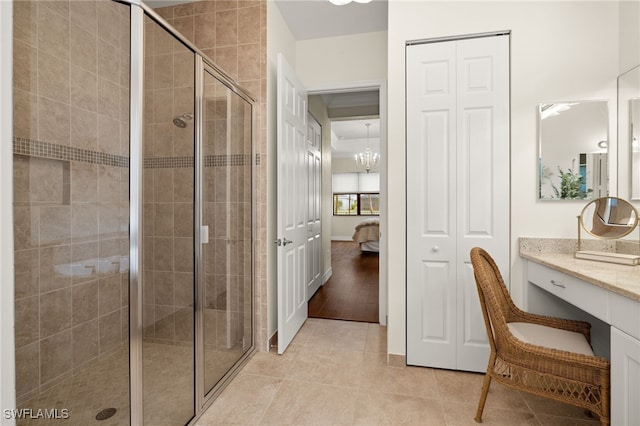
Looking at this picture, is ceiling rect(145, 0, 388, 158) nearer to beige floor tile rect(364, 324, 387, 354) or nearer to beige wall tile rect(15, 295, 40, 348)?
beige wall tile rect(15, 295, 40, 348)

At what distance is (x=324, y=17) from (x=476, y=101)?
1630mm

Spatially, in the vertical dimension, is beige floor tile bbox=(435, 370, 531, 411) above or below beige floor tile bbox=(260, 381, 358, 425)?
above

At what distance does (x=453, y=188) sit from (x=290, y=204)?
1.27m

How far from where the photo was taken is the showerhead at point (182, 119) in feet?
5.32

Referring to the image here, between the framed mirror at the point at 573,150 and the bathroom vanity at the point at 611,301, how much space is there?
433 mm

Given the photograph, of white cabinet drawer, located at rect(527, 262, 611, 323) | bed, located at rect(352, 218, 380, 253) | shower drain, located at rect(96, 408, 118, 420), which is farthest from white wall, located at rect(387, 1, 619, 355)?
bed, located at rect(352, 218, 380, 253)

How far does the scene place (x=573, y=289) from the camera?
5.23ft

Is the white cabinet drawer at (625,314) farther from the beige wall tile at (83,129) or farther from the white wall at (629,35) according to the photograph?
the beige wall tile at (83,129)

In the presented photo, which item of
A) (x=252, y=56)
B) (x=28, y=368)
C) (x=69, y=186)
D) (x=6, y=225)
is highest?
(x=252, y=56)

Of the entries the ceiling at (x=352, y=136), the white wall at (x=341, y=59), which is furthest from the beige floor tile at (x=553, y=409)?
the ceiling at (x=352, y=136)

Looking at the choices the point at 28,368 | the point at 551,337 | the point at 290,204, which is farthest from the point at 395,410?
the point at 28,368

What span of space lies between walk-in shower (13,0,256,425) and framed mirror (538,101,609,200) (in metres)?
2.26

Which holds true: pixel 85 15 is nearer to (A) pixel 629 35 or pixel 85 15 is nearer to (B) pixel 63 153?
(B) pixel 63 153

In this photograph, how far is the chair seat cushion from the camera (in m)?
1.53
